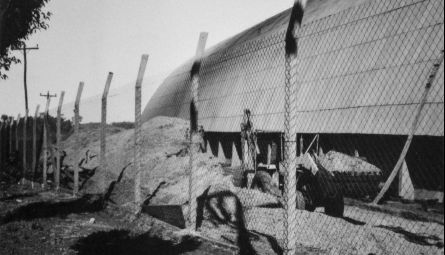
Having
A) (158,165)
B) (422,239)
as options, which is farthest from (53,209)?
(422,239)

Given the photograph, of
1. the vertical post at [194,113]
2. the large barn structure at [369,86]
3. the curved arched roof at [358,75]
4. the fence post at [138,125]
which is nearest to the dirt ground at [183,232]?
the fence post at [138,125]

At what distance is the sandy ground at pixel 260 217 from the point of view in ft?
20.0

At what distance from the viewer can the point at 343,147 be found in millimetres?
13695

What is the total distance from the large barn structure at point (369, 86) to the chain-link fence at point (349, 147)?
4 cm

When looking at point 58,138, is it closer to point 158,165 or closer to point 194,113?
point 158,165

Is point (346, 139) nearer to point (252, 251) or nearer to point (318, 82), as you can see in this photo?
point (318, 82)

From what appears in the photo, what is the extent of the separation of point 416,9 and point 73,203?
11496 millimetres

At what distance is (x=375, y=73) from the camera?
12.7 m

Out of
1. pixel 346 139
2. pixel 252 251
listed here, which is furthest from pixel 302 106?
pixel 252 251

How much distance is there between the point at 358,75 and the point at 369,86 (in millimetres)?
767

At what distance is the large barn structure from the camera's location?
11188 mm

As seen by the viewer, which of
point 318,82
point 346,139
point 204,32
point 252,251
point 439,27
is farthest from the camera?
point 318,82

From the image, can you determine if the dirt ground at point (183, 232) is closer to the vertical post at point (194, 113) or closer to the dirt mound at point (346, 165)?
the vertical post at point (194, 113)

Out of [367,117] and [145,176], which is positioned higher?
[367,117]
